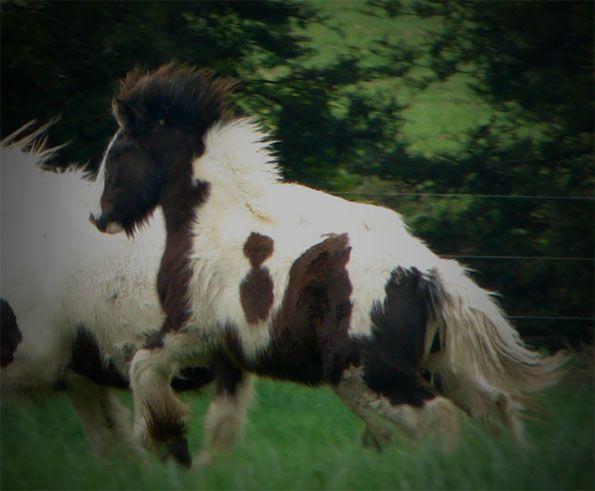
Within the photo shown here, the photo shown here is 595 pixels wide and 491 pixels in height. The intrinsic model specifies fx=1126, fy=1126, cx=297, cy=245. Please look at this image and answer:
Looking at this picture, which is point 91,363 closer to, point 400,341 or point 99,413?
point 99,413

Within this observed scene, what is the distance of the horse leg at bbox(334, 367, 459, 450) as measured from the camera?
502 centimetres

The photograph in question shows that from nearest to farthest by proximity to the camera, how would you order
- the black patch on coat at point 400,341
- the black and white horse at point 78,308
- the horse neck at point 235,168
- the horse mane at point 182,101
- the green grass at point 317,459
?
the black patch on coat at point 400,341
the green grass at point 317,459
the horse neck at point 235,168
the black and white horse at point 78,308
the horse mane at point 182,101

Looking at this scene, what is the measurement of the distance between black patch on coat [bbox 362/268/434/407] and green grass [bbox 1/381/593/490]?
11.8 inches

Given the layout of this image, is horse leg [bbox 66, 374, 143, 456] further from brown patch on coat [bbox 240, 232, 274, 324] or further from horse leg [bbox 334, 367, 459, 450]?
horse leg [bbox 334, 367, 459, 450]

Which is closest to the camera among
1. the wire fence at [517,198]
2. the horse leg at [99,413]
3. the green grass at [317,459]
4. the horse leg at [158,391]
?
the green grass at [317,459]

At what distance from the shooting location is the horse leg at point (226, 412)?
19.5ft

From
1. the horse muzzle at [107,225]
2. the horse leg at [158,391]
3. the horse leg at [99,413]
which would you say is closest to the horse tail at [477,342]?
the horse leg at [158,391]

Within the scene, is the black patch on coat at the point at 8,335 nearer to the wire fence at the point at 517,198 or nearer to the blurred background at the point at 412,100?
the blurred background at the point at 412,100

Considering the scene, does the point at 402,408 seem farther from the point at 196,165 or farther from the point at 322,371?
the point at 196,165

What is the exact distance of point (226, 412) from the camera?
5961 millimetres

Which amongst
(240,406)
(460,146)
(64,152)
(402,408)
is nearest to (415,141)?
(460,146)

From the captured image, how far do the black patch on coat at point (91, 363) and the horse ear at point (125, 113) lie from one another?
113cm

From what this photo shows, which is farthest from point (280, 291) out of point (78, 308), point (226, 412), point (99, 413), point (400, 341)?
point (99, 413)

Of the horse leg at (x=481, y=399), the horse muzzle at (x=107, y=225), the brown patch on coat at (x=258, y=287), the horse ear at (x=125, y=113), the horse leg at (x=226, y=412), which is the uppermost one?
the horse ear at (x=125, y=113)
